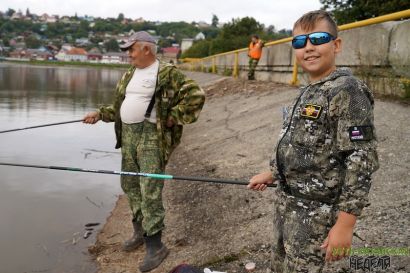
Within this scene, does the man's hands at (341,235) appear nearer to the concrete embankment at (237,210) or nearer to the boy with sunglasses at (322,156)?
the boy with sunglasses at (322,156)

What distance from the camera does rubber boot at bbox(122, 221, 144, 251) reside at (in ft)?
13.9

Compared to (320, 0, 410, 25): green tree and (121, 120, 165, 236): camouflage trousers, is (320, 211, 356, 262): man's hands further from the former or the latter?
(320, 0, 410, 25): green tree

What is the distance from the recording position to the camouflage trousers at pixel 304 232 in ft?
6.78

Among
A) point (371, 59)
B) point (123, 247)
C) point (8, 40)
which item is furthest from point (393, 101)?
point (8, 40)

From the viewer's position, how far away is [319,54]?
6.75 feet

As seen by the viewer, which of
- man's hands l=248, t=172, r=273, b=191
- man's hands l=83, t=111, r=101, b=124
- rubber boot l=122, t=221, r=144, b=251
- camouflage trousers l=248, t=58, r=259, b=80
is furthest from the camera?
camouflage trousers l=248, t=58, r=259, b=80

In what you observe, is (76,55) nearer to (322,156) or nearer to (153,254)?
(153,254)

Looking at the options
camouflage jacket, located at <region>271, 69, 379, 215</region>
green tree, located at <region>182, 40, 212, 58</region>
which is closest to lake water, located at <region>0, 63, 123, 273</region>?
camouflage jacket, located at <region>271, 69, 379, 215</region>

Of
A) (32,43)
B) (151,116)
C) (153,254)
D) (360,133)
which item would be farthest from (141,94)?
(32,43)

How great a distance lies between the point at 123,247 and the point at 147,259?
56 centimetres

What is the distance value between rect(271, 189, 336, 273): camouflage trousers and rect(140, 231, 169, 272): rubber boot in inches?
72.2

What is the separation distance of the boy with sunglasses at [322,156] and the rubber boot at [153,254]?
182cm

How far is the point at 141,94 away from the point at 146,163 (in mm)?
600

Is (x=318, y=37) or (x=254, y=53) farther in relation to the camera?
(x=254, y=53)
